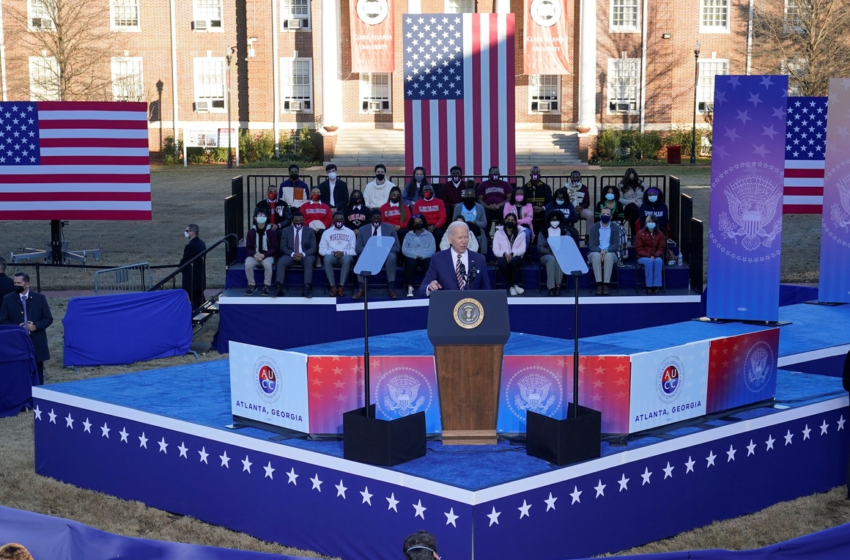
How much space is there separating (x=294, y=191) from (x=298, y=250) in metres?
2.76

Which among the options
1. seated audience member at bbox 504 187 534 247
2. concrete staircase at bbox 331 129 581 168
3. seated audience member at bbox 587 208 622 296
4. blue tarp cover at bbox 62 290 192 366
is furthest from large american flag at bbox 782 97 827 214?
concrete staircase at bbox 331 129 581 168

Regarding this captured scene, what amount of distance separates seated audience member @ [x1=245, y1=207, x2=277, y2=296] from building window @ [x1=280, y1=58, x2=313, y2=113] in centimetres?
3003

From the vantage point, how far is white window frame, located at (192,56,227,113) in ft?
154

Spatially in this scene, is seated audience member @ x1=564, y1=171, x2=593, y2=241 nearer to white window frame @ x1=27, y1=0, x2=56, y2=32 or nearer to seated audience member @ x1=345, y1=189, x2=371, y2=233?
seated audience member @ x1=345, y1=189, x2=371, y2=233

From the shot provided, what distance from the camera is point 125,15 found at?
46.8 metres

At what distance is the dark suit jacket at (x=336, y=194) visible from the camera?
1931cm

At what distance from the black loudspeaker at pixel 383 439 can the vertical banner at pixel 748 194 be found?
255 inches

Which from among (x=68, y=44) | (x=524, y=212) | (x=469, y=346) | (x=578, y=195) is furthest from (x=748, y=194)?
(x=68, y=44)

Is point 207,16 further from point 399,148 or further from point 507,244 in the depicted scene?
point 507,244

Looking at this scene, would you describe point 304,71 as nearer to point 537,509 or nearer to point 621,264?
point 621,264

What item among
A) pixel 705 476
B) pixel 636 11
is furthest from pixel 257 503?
pixel 636 11

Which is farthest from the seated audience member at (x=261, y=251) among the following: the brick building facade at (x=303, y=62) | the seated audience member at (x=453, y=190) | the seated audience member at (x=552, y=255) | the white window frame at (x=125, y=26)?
the white window frame at (x=125, y=26)

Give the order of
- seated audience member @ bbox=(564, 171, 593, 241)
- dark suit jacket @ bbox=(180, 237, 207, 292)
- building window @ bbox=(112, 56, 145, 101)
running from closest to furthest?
dark suit jacket @ bbox=(180, 237, 207, 292) → seated audience member @ bbox=(564, 171, 593, 241) → building window @ bbox=(112, 56, 145, 101)

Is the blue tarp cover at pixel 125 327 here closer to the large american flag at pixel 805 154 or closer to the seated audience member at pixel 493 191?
the seated audience member at pixel 493 191
